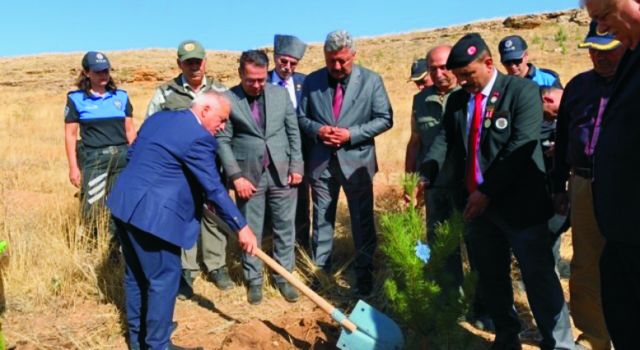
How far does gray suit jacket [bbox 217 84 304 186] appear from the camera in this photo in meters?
4.27

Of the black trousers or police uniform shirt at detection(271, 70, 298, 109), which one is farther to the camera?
police uniform shirt at detection(271, 70, 298, 109)

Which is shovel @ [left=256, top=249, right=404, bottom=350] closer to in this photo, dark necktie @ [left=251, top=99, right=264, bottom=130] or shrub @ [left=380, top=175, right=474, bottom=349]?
shrub @ [left=380, top=175, right=474, bottom=349]

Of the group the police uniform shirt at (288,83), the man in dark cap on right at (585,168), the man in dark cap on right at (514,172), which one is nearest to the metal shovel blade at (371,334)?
the man in dark cap on right at (514,172)

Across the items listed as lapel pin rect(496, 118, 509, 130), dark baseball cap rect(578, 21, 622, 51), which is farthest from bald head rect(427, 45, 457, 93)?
dark baseball cap rect(578, 21, 622, 51)

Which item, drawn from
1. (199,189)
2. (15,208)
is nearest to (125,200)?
(199,189)

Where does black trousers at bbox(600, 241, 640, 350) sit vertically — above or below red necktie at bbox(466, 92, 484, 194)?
below

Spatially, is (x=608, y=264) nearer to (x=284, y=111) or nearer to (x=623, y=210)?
(x=623, y=210)

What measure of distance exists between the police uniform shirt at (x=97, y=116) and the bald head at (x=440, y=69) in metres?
2.69

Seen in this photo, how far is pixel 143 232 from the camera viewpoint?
3.43 meters

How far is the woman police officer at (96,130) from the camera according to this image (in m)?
4.84

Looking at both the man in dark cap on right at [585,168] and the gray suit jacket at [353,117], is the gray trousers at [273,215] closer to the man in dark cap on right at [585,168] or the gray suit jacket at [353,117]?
the gray suit jacket at [353,117]

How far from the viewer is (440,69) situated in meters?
4.12

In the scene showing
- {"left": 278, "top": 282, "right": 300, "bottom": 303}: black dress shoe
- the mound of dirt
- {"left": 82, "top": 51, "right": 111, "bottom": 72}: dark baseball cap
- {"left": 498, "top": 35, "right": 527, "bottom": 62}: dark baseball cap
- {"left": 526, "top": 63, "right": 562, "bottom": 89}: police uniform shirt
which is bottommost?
the mound of dirt

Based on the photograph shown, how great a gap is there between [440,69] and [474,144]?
3.32ft
